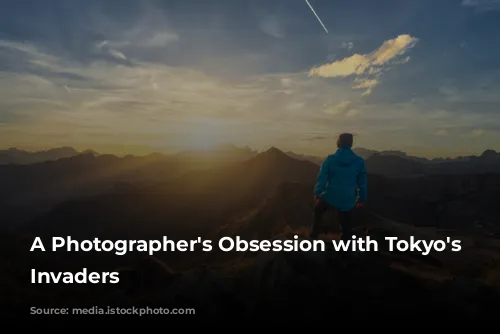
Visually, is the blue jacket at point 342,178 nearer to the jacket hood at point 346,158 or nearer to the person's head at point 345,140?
the jacket hood at point 346,158

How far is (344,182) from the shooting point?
9859 mm

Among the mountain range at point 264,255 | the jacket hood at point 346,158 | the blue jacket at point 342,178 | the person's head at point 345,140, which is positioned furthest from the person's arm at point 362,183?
the mountain range at point 264,255

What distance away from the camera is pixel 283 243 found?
10.7 m

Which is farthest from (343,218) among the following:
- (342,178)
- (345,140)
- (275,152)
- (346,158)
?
(275,152)

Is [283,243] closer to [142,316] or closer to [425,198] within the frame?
[142,316]

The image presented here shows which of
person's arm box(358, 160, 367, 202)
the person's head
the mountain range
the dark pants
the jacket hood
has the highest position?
the person's head

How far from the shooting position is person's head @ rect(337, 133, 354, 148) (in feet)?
32.7

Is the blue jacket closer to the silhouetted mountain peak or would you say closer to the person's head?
the person's head

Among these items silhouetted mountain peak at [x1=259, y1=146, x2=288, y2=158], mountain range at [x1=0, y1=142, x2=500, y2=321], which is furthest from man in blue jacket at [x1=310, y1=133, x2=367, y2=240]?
silhouetted mountain peak at [x1=259, y1=146, x2=288, y2=158]

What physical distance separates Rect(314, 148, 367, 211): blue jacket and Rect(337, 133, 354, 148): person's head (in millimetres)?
111

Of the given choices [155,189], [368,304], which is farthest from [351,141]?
[155,189]

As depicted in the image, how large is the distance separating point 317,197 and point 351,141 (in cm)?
168

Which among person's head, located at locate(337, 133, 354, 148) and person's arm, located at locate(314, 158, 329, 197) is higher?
person's head, located at locate(337, 133, 354, 148)

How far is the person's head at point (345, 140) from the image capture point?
9.96 metres
